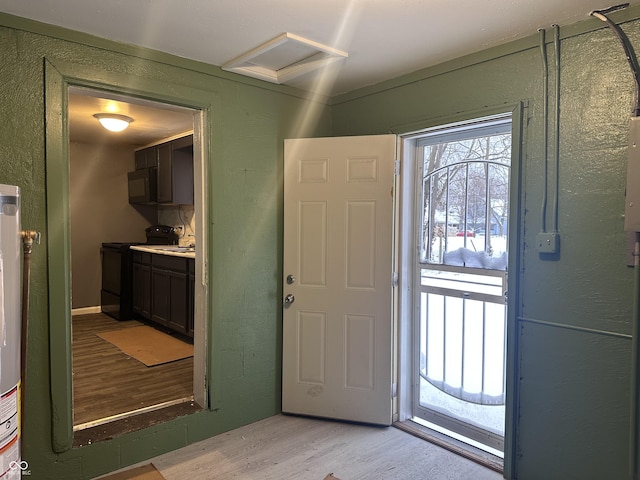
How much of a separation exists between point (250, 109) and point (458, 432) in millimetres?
2487

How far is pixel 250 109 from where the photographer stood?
2.91 meters

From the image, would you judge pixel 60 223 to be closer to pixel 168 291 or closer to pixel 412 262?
pixel 412 262

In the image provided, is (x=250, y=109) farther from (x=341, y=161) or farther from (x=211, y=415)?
(x=211, y=415)

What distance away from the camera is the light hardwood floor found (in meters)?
2.38

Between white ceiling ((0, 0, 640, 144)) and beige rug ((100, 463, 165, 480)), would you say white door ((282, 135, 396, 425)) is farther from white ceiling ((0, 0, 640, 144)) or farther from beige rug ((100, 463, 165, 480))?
beige rug ((100, 463, 165, 480))

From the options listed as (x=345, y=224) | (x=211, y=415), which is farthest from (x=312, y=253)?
(x=211, y=415)

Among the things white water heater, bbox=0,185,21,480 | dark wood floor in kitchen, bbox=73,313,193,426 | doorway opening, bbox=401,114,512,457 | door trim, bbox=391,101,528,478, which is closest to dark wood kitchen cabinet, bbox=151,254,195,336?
dark wood floor in kitchen, bbox=73,313,193,426

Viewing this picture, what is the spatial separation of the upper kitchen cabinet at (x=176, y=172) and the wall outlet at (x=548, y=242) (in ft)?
12.8

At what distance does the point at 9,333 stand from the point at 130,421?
1.35 metres

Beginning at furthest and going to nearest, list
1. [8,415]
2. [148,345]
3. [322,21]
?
[148,345], [322,21], [8,415]

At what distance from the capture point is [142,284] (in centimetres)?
520

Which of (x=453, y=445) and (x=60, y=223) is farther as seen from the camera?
(x=453, y=445)

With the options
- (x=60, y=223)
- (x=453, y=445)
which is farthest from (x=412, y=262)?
(x=60, y=223)

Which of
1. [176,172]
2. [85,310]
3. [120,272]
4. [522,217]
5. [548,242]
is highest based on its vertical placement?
[176,172]
